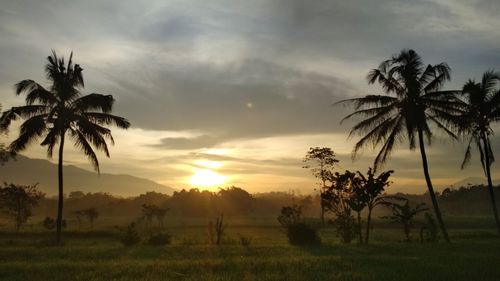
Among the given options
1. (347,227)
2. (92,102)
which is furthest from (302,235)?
(92,102)

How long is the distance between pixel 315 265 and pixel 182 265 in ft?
17.5

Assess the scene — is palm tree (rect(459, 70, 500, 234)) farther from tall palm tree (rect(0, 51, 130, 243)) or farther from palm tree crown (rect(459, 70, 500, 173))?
tall palm tree (rect(0, 51, 130, 243))

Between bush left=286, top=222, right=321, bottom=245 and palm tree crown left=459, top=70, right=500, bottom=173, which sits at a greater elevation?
palm tree crown left=459, top=70, right=500, bottom=173

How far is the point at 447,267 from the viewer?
17.9 m

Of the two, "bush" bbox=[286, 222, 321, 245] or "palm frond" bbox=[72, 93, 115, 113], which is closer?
"bush" bbox=[286, 222, 321, 245]

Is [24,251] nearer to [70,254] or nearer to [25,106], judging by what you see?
[70,254]

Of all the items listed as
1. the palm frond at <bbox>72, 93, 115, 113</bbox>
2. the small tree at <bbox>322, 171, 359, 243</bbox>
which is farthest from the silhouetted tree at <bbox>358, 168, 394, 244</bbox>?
the palm frond at <bbox>72, 93, 115, 113</bbox>

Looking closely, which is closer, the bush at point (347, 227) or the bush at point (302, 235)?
the bush at point (302, 235)

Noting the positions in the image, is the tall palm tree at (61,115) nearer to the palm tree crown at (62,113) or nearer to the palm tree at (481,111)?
the palm tree crown at (62,113)

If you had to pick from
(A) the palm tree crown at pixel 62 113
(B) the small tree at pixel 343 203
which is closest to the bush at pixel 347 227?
(B) the small tree at pixel 343 203

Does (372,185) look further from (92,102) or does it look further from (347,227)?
(92,102)

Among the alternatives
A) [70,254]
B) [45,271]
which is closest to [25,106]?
[70,254]

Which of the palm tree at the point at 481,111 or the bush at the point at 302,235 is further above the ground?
the palm tree at the point at 481,111

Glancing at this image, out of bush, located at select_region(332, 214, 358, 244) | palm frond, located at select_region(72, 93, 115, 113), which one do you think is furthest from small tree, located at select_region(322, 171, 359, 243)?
palm frond, located at select_region(72, 93, 115, 113)
